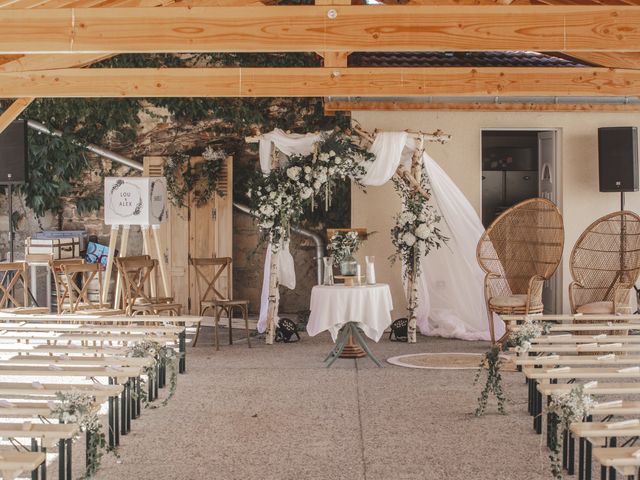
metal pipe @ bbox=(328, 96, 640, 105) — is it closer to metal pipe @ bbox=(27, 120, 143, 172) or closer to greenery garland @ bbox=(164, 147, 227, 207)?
greenery garland @ bbox=(164, 147, 227, 207)

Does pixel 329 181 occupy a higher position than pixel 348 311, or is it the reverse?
pixel 329 181

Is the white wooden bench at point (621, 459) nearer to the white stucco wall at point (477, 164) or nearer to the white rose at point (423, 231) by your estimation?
the white rose at point (423, 231)

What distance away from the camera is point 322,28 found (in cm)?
702

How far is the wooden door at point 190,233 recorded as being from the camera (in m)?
12.0

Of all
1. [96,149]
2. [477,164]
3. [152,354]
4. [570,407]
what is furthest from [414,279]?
[570,407]

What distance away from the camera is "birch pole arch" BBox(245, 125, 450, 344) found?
986 centimetres

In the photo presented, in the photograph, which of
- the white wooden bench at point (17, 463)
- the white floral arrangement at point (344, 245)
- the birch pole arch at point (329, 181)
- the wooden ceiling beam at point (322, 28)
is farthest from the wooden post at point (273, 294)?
the white wooden bench at point (17, 463)

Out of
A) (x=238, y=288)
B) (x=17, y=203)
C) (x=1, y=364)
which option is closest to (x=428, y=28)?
(x=1, y=364)

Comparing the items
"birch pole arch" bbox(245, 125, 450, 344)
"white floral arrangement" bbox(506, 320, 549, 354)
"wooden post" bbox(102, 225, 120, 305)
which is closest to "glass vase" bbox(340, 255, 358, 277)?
"birch pole arch" bbox(245, 125, 450, 344)

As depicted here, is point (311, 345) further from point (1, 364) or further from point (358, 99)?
point (1, 364)

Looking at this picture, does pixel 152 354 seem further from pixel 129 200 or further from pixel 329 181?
pixel 129 200

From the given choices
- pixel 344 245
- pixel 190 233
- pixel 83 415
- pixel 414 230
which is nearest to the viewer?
pixel 83 415

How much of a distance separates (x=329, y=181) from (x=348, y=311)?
186cm

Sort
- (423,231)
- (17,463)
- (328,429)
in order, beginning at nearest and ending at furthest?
(17,463) → (328,429) → (423,231)
